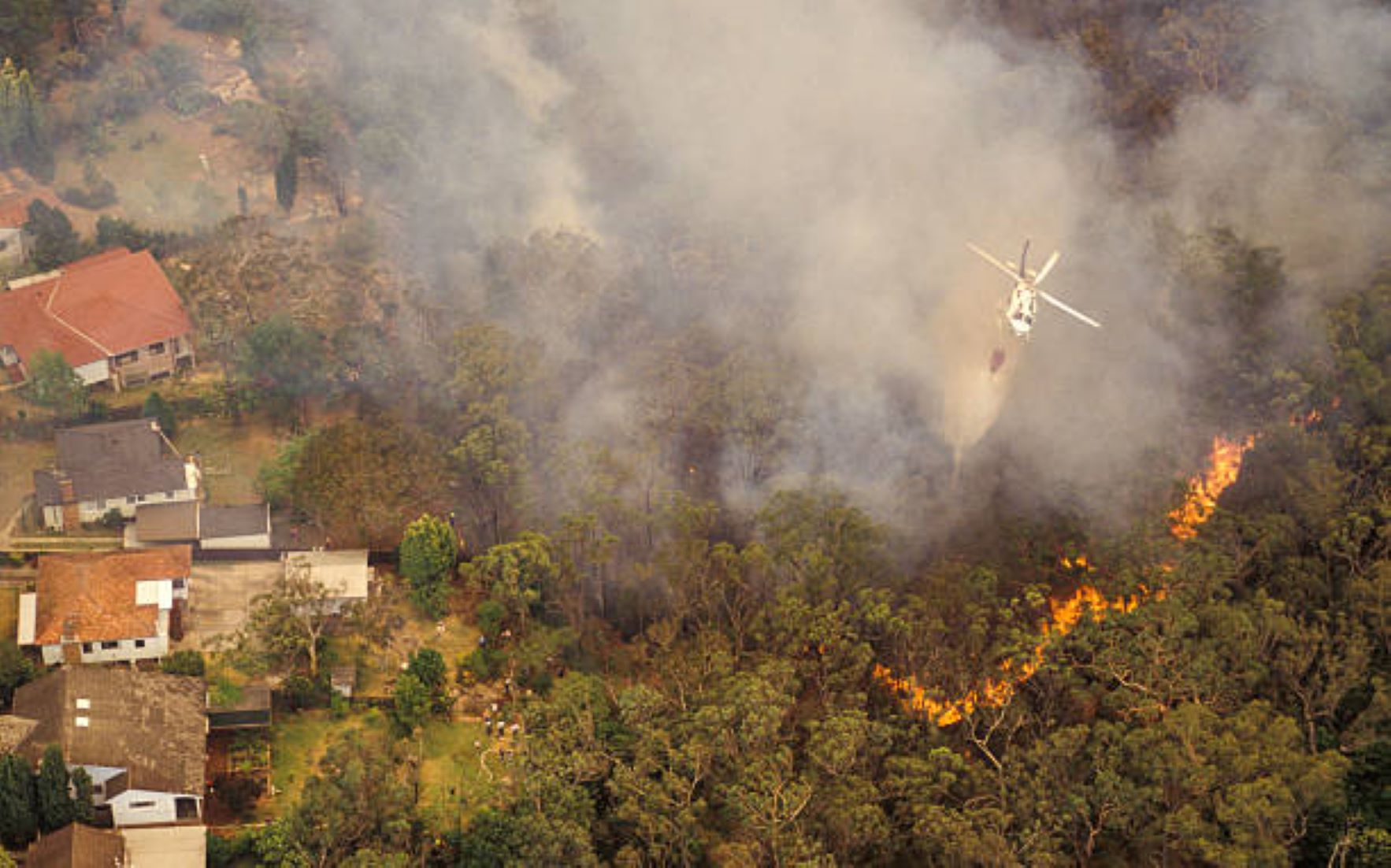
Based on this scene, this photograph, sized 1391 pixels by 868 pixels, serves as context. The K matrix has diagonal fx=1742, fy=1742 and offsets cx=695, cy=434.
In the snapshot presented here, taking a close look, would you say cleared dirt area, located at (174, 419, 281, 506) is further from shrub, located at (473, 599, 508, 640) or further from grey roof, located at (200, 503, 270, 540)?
shrub, located at (473, 599, 508, 640)

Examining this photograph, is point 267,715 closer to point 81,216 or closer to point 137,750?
point 137,750

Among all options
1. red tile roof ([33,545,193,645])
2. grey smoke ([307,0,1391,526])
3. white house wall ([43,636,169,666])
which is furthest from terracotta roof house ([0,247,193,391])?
white house wall ([43,636,169,666])

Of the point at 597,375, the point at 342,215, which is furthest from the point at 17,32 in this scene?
the point at 597,375

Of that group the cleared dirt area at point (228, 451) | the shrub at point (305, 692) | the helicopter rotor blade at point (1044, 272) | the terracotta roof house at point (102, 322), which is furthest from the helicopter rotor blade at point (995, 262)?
the terracotta roof house at point (102, 322)

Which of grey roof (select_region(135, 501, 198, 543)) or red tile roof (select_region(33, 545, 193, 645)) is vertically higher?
grey roof (select_region(135, 501, 198, 543))

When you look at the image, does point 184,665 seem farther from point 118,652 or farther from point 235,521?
point 235,521

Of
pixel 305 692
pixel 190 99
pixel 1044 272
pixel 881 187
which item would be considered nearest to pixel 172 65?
pixel 190 99
